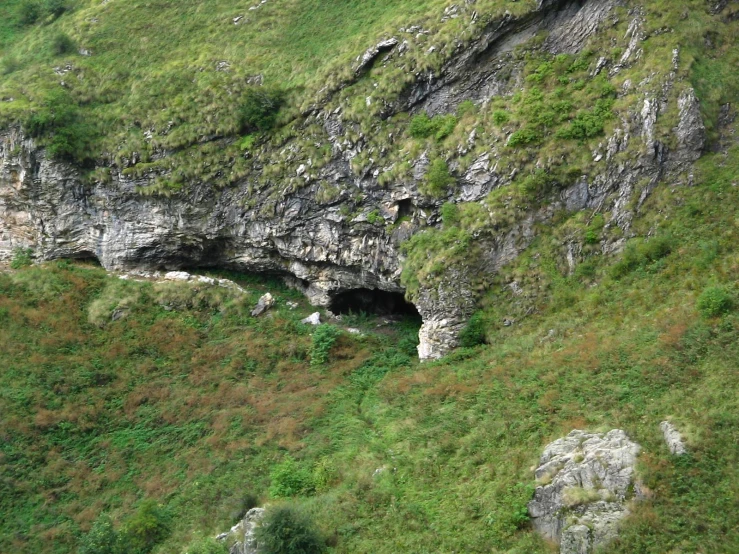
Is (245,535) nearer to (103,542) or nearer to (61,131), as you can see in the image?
(103,542)

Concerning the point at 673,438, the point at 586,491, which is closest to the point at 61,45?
the point at 586,491

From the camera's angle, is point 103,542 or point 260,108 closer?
point 103,542

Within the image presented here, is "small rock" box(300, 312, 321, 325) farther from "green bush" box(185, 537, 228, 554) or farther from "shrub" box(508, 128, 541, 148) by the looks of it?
"green bush" box(185, 537, 228, 554)

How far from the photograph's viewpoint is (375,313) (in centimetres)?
3200

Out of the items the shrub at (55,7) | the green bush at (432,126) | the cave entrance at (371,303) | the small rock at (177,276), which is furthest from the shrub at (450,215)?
the shrub at (55,7)

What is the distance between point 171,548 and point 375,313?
53.0ft

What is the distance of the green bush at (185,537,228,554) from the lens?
16781 millimetres

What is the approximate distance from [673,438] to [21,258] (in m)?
33.2

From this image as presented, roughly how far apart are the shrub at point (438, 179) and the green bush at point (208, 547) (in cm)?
1605

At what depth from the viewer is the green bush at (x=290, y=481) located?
756 inches

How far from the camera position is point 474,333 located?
24609mm

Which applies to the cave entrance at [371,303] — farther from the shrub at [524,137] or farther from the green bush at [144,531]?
the green bush at [144,531]

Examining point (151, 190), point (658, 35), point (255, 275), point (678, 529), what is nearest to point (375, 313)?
point (255, 275)

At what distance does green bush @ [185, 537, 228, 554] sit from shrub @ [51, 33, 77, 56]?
33002mm
